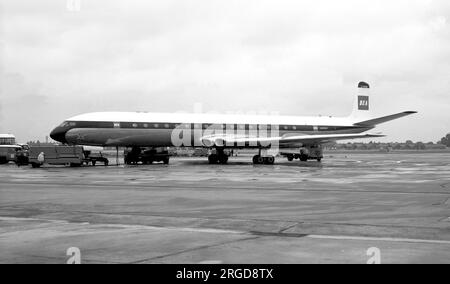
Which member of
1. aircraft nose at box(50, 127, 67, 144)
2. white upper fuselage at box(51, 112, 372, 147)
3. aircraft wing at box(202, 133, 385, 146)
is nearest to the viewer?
aircraft nose at box(50, 127, 67, 144)

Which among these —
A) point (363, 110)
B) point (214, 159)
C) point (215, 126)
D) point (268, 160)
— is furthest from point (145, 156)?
point (363, 110)

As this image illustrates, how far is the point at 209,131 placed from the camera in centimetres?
4397

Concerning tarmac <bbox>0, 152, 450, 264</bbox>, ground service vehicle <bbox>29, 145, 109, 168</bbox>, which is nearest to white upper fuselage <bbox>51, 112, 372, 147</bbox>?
ground service vehicle <bbox>29, 145, 109, 168</bbox>

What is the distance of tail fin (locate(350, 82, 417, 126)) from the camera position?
51.1m

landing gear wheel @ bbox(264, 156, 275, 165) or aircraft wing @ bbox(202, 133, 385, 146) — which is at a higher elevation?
aircraft wing @ bbox(202, 133, 385, 146)

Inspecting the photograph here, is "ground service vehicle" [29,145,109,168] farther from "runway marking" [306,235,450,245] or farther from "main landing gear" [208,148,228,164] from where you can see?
"runway marking" [306,235,450,245]

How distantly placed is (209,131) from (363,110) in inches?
736

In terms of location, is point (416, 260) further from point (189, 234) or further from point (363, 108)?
point (363, 108)

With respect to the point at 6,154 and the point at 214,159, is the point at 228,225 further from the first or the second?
the point at 6,154

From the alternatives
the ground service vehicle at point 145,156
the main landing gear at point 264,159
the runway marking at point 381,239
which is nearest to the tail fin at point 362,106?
the main landing gear at point 264,159

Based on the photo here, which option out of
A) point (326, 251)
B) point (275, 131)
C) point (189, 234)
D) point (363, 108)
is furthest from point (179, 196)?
point (363, 108)

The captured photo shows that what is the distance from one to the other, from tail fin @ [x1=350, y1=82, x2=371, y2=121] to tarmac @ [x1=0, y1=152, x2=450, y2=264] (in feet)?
114
